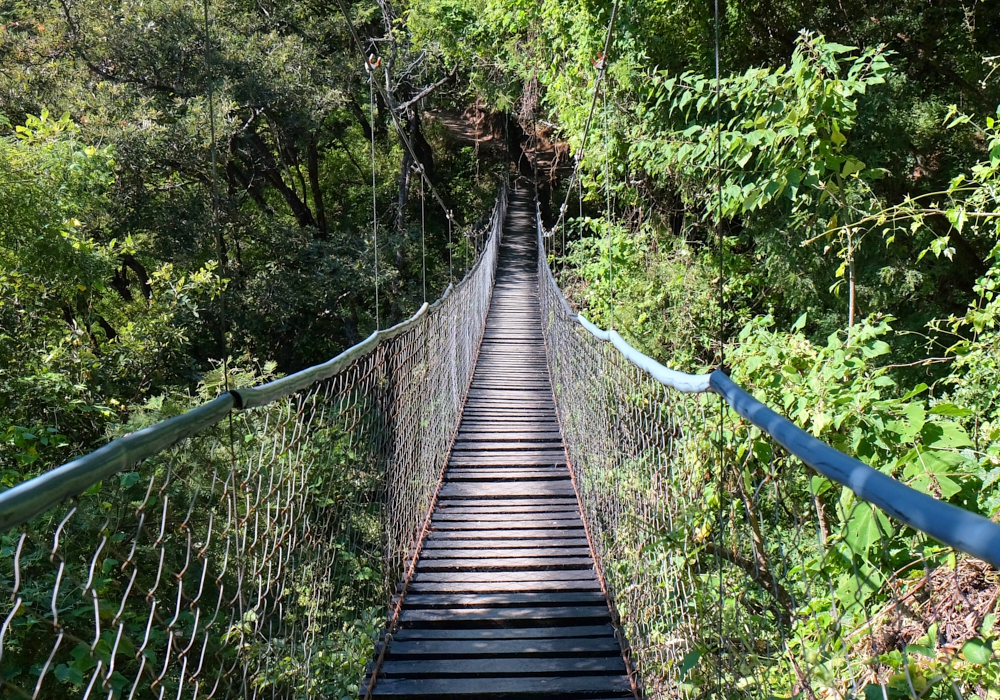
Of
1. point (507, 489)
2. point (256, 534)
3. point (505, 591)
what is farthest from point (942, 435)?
point (507, 489)

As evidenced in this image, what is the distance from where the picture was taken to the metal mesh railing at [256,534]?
0.81 meters

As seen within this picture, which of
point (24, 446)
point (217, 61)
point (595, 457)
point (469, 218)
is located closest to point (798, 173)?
point (595, 457)

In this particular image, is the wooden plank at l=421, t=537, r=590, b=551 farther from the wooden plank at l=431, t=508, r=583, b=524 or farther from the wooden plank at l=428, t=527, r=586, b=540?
the wooden plank at l=431, t=508, r=583, b=524

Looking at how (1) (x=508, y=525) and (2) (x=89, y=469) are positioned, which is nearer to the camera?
(2) (x=89, y=469)

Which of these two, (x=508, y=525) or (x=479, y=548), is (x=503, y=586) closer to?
(x=479, y=548)

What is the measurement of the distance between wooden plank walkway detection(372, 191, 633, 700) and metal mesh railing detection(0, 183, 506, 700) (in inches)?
5.0

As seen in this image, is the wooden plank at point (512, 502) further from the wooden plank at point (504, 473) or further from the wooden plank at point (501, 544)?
the wooden plank at point (501, 544)

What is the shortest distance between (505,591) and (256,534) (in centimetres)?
145

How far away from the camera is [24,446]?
3.39 m

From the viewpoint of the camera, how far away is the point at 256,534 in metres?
1.07

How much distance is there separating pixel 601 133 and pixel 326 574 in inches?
221

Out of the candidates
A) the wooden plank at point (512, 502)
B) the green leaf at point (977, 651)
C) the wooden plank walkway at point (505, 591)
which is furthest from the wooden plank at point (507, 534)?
the green leaf at point (977, 651)

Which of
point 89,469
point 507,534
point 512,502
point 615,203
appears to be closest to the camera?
point 89,469

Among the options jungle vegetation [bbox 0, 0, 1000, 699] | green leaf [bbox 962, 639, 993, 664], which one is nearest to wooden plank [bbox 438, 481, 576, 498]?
jungle vegetation [bbox 0, 0, 1000, 699]
